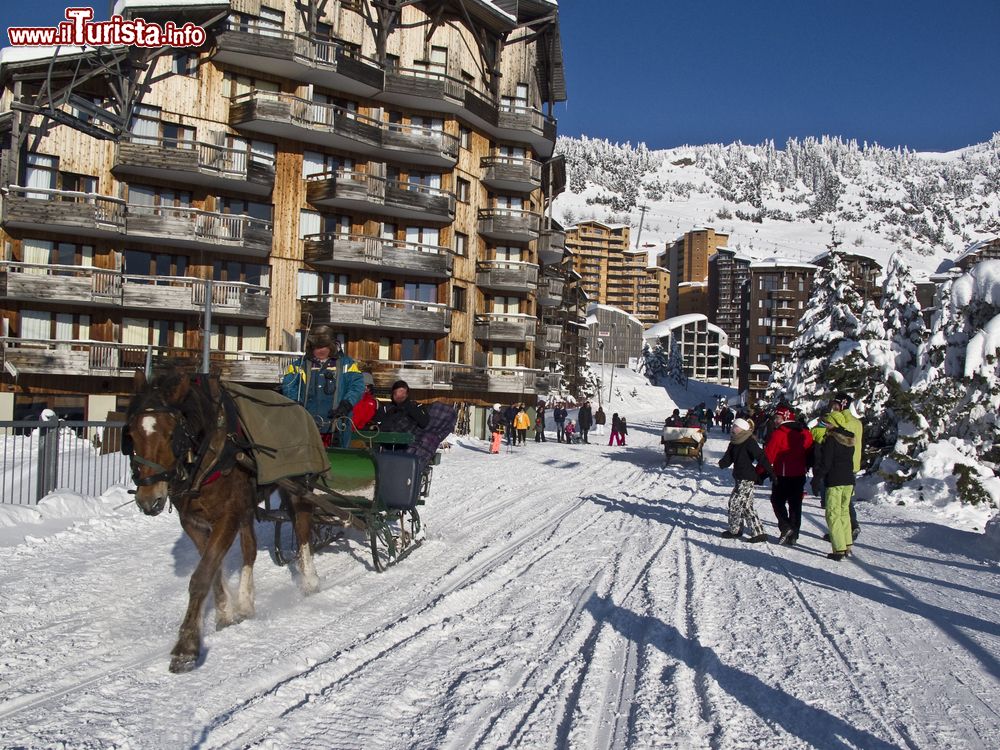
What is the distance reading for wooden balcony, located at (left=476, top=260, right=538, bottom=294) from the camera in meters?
43.6

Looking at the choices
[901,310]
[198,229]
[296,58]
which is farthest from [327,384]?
[296,58]

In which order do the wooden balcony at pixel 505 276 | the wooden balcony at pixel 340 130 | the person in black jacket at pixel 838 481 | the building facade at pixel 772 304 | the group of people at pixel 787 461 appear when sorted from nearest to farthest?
1. the person in black jacket at pixel 838 481
2. the group of people at pixel 787 461
3. the wooden balcony at pixel 340 130
4. the wooden balcony at pixel 505 276
5. the building facade at pixel 772 304

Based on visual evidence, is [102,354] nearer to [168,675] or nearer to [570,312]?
[168,675]

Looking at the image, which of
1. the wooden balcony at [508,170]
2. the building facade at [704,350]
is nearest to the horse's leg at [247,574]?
the wooden balcony at [508,170]

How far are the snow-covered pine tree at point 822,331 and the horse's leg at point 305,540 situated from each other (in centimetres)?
2466

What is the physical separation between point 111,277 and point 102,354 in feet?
9.68

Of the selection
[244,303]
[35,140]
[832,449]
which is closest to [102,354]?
[244,303]

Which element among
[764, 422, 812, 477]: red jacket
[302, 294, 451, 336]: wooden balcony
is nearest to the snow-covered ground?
[764, 422, 812, 477]: red jacket

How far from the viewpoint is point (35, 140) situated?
1211 inches

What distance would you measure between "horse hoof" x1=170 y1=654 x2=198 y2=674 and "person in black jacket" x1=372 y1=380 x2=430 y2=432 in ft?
16.8

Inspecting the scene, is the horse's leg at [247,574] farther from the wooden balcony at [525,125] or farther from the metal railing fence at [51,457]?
the wooden balcony at [525,125]

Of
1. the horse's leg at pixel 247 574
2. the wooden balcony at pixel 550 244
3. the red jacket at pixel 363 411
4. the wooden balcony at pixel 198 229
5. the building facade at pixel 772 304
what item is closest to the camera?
the horse's leg at pixel 247 574

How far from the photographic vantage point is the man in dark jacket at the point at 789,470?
1227 cm

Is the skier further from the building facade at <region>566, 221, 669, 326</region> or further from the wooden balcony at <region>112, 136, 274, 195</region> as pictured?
the building facade at <region>566, 221, 669, 326</region>
